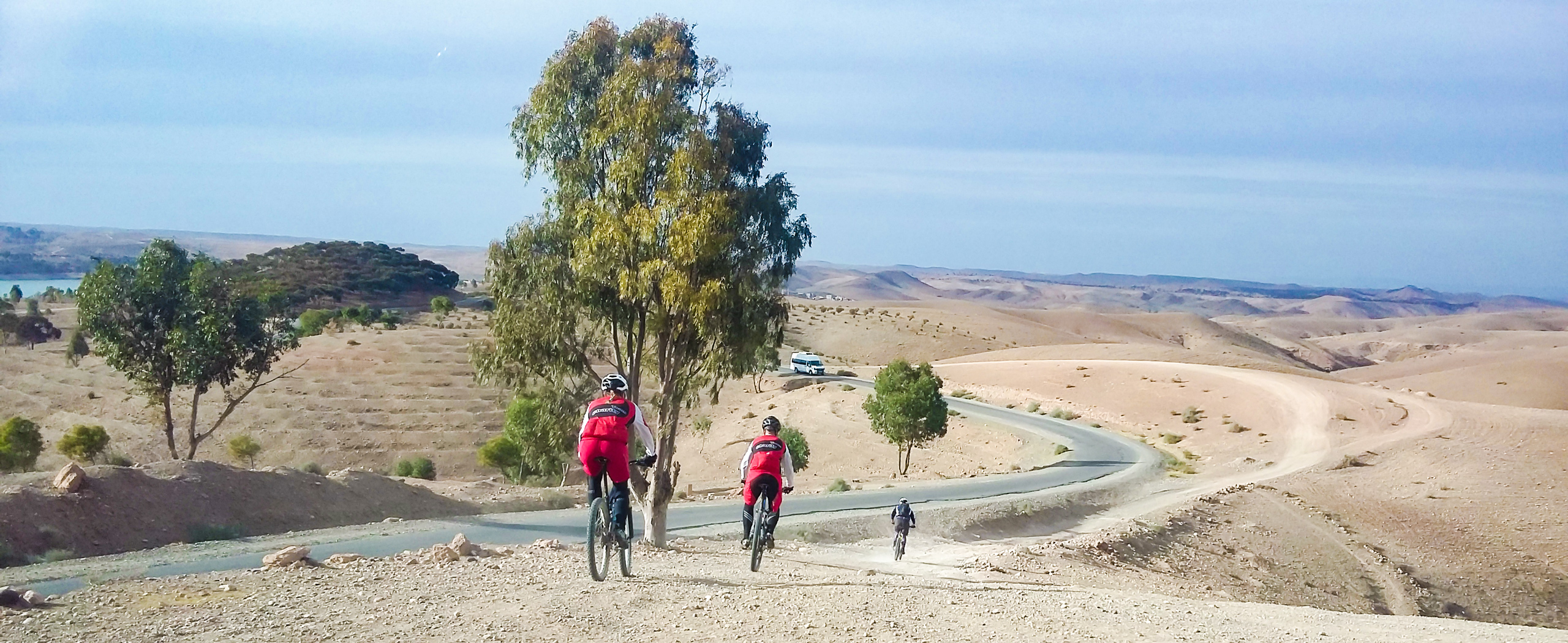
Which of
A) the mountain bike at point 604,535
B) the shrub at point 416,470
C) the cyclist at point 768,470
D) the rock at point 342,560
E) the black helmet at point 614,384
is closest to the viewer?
the black helmet at point 614,384

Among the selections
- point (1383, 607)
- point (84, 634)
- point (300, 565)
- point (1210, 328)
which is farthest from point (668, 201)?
point (1210, 328)

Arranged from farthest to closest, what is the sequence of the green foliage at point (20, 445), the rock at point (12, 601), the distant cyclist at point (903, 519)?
the green foliage at point (20, 445) → the distant cyclist at point (903, 519) → the rock at point (12, 601)

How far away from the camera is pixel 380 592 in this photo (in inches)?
437

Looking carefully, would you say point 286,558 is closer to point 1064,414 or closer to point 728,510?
point 728,510

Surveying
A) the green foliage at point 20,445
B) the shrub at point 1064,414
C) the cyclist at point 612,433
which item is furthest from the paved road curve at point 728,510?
the green foliage at point 20,445

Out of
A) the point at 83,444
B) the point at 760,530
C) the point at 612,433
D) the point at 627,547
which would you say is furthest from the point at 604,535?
the point at 83,444

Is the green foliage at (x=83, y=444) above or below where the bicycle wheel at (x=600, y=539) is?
below

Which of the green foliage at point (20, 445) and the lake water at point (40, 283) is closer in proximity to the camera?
the green foliage at point (20, 445)

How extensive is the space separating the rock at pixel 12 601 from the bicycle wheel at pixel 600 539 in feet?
16.3

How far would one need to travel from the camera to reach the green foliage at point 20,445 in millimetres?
34500

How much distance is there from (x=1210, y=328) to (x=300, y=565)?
193 m

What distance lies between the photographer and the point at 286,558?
42.0 feet

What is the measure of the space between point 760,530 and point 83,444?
3201 centimetres

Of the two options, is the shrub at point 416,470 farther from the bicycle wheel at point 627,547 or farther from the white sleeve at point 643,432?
the white sleeve at point 643,432
